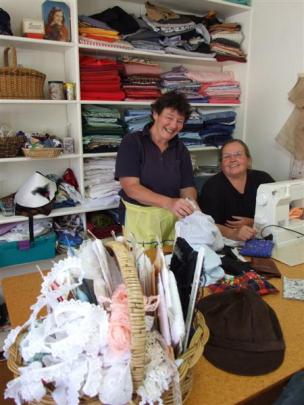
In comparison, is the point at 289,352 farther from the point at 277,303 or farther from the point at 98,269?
the point at 98,269

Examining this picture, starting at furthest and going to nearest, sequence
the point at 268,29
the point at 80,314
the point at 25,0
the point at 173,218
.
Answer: the point at 268,29, the point at 25,0, the point at 173,218, the point at 80,314

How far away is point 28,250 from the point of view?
2209mm

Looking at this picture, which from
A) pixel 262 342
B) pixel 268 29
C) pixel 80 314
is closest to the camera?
pixel 80 314

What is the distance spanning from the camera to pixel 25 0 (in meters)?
2.19

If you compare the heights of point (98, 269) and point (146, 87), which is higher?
point (146, 87)

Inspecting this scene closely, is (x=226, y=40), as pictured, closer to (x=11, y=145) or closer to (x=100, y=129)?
(x=100, y=129)

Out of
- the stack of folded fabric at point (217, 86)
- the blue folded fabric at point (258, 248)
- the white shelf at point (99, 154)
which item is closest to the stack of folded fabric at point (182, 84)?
the stack of folded fabric at point (217, 86)

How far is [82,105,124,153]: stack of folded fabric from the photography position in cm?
234

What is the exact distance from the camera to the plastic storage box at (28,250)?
2.15 metres

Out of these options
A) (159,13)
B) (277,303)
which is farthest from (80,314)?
(159,13)

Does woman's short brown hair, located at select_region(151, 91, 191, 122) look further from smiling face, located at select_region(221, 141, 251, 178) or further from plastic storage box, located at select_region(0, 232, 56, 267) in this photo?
plastic storage box, located at select_region(0, 232, 56, 267)

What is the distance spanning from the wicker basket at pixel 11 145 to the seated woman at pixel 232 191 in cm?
117

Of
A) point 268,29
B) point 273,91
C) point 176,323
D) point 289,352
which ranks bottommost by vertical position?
point 289,352

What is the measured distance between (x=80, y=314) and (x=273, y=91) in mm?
2516
